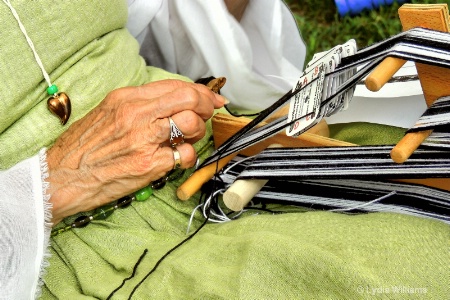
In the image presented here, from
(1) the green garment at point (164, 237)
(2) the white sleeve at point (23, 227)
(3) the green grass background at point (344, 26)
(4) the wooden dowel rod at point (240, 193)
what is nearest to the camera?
(1) the green garment at point (164, 237)

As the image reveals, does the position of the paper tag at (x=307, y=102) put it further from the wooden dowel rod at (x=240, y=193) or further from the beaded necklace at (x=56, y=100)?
the beaded necklace at (x=56, y=100)

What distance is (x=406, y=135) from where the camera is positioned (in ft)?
2.91

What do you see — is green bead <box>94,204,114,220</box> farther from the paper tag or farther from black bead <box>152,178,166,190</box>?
the paper tag

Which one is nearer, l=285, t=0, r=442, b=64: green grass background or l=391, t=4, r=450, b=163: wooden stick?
l=391, t=4, r=450, b=163: wooden stick

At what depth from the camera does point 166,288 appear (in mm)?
901

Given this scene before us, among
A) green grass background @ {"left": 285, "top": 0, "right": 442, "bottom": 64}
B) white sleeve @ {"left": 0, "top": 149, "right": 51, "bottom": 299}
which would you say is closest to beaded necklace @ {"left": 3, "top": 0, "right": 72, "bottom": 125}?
white sleeve @ {"left": 0, "top": 149, "right": 51, "bottom": 299}

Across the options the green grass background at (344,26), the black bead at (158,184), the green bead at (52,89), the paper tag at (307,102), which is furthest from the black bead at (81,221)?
the green grass background at (344,26)

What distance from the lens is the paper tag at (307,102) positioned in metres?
0.98

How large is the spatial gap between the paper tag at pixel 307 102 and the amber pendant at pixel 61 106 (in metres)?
0.41

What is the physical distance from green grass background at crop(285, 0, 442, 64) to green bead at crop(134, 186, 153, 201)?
111 centimetres

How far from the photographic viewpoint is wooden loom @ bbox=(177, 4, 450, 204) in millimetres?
873

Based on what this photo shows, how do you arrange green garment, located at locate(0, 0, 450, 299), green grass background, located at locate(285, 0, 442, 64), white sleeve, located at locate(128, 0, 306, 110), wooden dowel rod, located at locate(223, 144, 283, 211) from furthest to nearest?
green grass background, located at locate(285, 0, 442, 64) → white sleeve, located at locate(128, 0, 306, 110) → wooden dowel rod, located at locate(223, 144, 283, 211) → green garment, located at locate(0, 0, 450, 299)

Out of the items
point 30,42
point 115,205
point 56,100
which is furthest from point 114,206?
point 30,42

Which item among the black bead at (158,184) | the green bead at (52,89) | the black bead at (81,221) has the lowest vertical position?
the black bead at (158,184)
